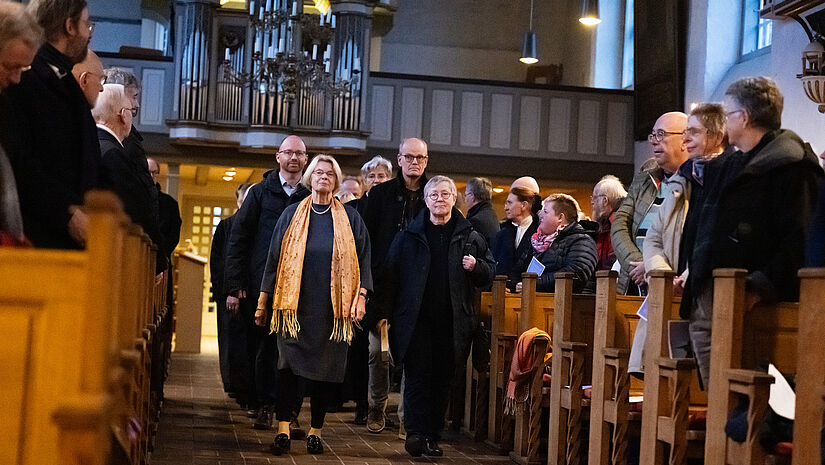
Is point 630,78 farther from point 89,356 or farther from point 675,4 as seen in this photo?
point 89,356

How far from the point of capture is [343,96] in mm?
15375

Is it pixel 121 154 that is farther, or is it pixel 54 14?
pixel 121 154

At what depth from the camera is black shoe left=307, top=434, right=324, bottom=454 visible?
5961 mm

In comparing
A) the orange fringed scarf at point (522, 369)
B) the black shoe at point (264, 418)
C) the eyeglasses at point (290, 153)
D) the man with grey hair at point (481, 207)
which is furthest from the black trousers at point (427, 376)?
the man with grey hair at point (481, 207)

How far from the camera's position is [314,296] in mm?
5988

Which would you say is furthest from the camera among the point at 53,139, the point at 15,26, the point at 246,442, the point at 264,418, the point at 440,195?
the point at 264,418

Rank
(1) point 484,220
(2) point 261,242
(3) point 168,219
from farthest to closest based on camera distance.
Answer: (1) point 484,220, (3) point 168,219, (2) point 261,242

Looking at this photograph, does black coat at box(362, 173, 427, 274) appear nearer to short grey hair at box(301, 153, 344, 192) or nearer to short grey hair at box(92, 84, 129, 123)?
short grey hair at box(301, 153, 344, 192)

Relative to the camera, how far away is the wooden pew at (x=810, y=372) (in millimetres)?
3365

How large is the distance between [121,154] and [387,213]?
8.82 feet

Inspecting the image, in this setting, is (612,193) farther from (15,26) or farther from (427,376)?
(15,26)

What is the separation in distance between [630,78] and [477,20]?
3322 millimetres

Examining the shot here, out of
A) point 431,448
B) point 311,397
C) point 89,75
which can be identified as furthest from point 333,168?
point 89,75

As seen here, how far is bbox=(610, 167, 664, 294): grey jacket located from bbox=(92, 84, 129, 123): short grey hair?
2533 mm
